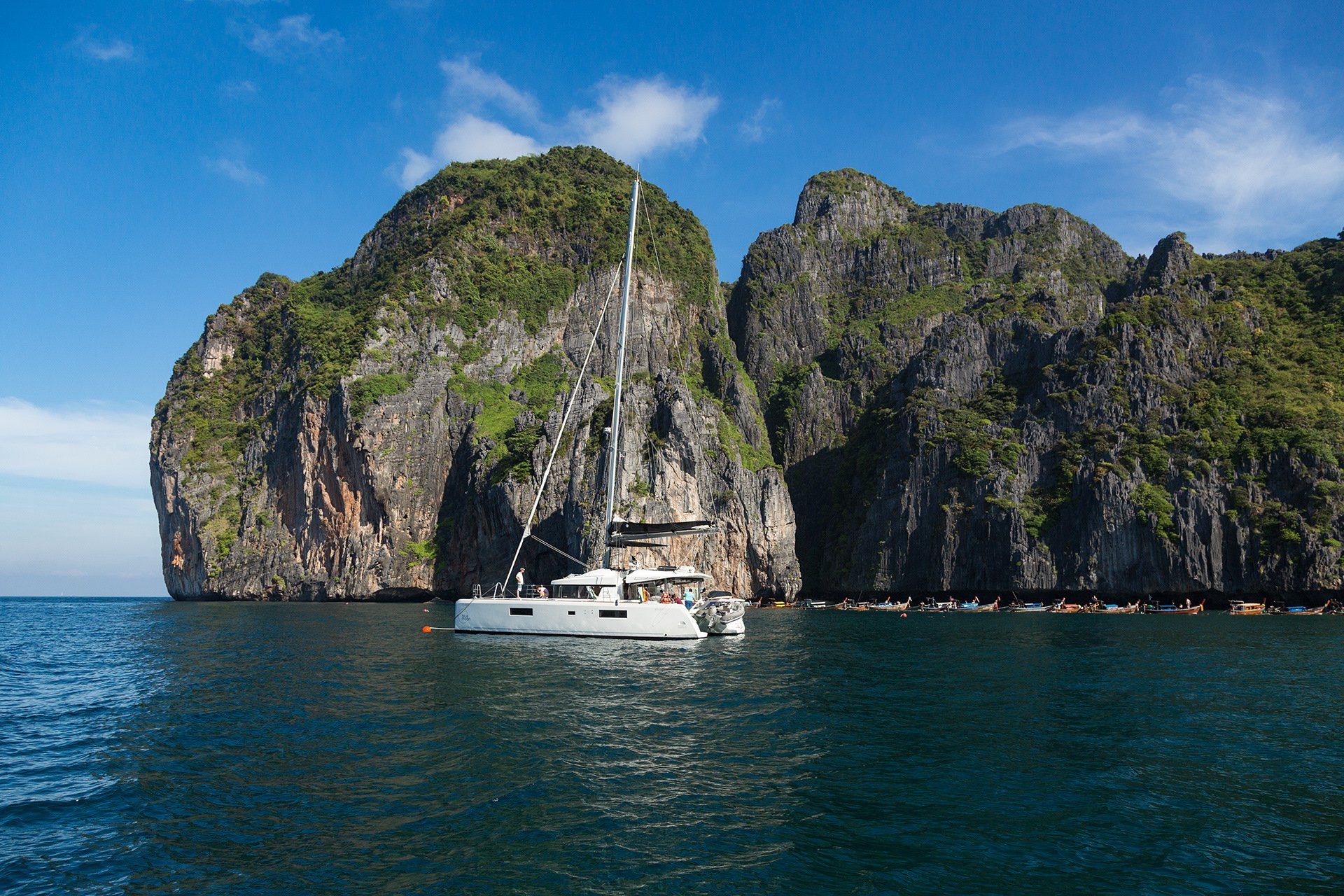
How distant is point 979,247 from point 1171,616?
4640 inches

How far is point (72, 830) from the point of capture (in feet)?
38.2

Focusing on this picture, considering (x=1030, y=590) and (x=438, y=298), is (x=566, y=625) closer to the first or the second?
(x=1030, y=590)

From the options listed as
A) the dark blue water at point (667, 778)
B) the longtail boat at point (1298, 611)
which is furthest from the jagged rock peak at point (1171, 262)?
the dark blue water at point (667, 778)

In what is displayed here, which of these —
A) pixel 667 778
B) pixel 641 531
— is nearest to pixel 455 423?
pixel 641 531

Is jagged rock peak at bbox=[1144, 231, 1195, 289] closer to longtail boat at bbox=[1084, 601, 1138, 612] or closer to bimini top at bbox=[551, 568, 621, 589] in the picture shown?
longtail boat at bbox=[1084, 601, 1138, 612]

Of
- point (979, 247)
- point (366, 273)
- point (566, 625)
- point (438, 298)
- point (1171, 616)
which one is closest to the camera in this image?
point (566, 625)

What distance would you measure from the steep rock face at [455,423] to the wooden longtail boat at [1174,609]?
39039mm

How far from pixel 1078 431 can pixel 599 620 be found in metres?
81.3

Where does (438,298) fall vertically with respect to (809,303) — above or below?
below

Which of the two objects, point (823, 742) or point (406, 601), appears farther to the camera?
point (406, 601)

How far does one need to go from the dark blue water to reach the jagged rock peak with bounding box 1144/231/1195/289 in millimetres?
93295

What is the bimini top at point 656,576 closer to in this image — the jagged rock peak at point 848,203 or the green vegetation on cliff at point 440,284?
the green vegetation on cliff at point 440,284

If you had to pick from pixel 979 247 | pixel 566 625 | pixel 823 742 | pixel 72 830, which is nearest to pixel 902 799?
pixel 823 742

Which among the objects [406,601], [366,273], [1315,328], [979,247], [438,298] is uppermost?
[979,247]
